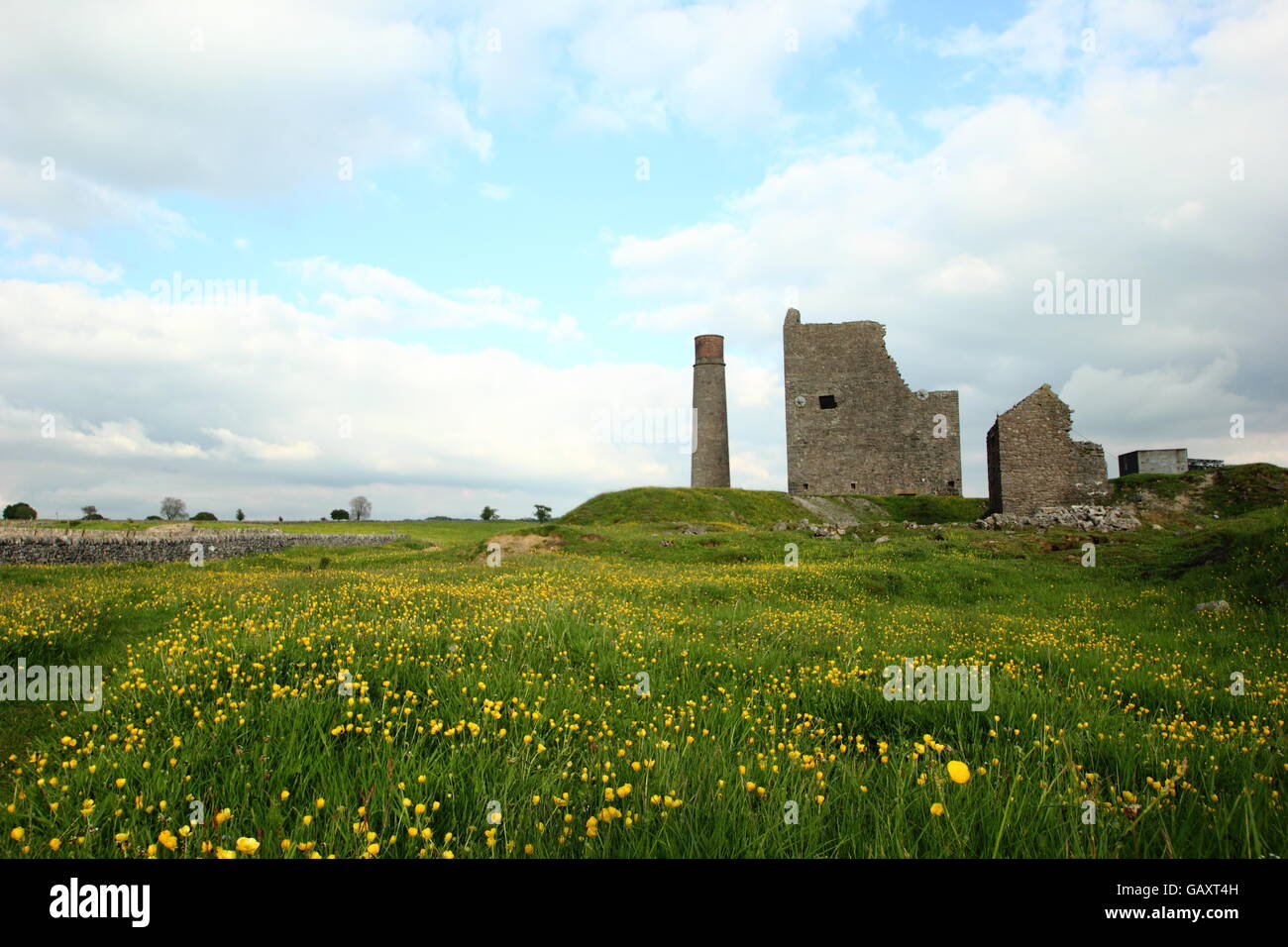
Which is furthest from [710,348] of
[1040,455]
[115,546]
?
[115,546]

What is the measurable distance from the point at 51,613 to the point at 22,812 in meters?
7.87

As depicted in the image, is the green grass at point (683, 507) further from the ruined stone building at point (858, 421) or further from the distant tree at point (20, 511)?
the distant tree at point (20, 511)

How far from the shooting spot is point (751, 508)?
1784 inches

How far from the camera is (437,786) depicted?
370 centimetres

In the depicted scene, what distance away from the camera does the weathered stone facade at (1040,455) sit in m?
38.7

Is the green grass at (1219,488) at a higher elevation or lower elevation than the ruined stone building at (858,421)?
lower

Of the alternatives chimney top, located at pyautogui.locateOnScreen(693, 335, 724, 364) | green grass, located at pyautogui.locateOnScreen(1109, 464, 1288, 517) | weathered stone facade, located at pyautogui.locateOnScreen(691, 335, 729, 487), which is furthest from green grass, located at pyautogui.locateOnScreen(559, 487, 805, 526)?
green grass, located at pyautogui.locateOnScreen(1109, 464, 1288, 517)

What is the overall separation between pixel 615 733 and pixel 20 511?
5124 cm

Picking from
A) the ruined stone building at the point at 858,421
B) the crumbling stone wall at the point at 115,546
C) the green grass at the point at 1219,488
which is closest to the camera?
the crumbling stone wall at the point at 115,546

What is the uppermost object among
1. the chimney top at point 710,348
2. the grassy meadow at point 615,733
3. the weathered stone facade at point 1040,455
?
the chimney top at point 710,348

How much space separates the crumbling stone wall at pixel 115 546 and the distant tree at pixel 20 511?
55.0ft

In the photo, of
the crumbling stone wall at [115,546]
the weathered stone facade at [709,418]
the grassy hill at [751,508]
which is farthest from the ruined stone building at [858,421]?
the crumbling stone wall at [115,546]

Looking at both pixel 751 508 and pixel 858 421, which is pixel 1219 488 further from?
pixel 751 508
